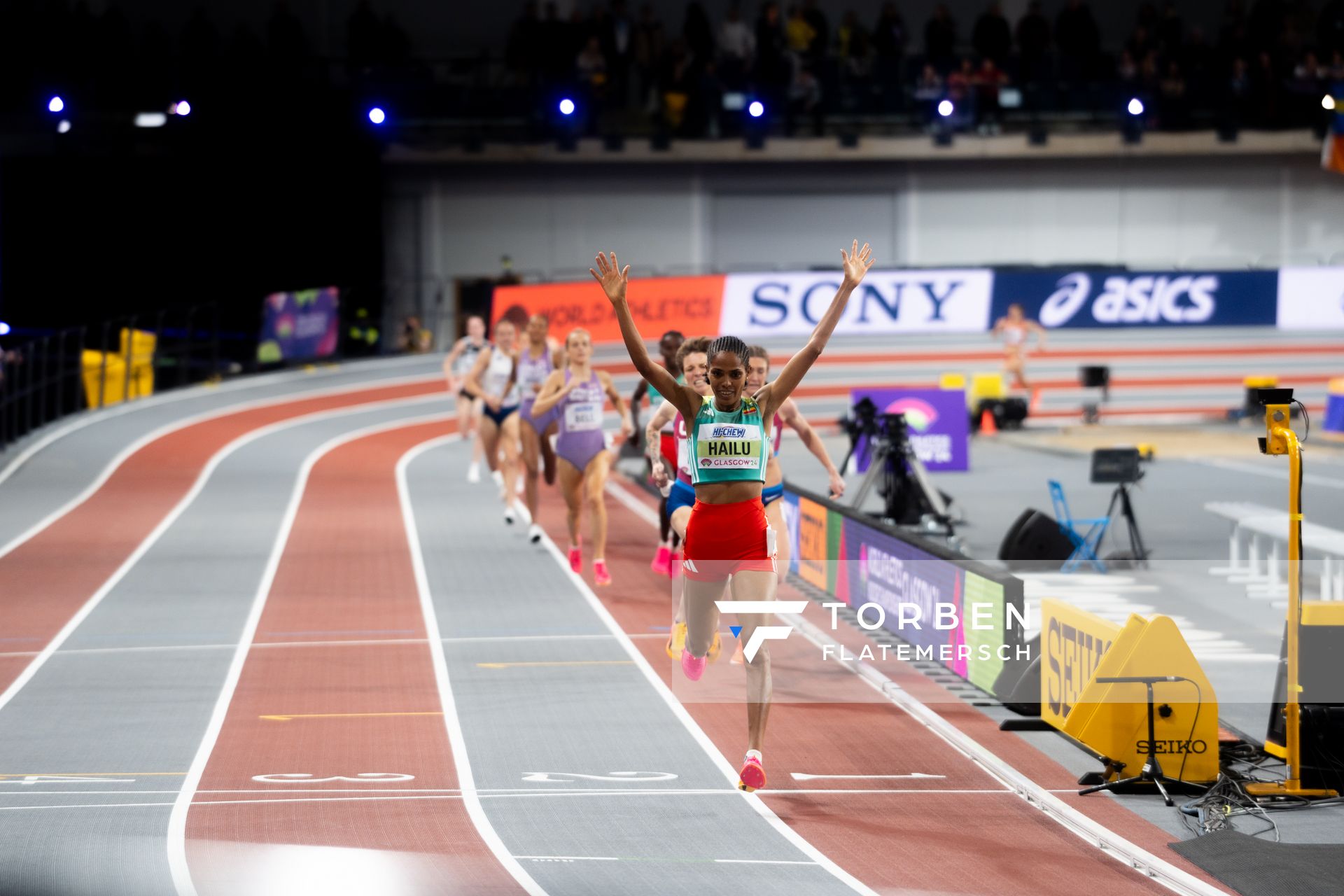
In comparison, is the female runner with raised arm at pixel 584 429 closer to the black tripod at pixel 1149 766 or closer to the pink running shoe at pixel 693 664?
the pink running shoe at pixel 693 664

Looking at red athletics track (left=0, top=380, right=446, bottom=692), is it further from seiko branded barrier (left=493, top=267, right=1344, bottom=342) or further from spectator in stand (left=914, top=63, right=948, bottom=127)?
spectator in stand (left=914, top=63, right=948, bottom=127)

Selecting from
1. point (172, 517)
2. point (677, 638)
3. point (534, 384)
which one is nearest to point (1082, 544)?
point (534, 384)

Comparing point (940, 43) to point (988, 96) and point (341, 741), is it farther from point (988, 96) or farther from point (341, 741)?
point (341, 741)

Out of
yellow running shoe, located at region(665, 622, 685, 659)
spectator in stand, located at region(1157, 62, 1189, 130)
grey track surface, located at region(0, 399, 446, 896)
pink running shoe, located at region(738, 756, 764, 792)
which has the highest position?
spectator in stand, located at region(1157, 62, 1189, 130)

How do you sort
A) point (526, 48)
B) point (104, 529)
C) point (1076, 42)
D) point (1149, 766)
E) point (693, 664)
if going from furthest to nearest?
point (1076, 42)
point (526, 48)
point (104, 529)
point (693, 664)
point (1149, 766)

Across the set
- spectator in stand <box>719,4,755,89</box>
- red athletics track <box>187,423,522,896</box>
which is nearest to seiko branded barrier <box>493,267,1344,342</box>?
spectator in stand <box>719,4,755,89</box>

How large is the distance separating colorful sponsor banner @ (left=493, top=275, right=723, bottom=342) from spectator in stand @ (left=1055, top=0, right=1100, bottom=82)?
31.4ft

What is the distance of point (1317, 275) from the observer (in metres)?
30.5

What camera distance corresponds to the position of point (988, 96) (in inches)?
1331

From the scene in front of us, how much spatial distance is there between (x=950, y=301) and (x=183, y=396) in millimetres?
13640

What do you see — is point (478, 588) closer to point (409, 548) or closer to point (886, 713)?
point (409, 548)

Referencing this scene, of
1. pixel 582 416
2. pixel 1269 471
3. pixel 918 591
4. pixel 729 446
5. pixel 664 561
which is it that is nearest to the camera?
pixel 729 446

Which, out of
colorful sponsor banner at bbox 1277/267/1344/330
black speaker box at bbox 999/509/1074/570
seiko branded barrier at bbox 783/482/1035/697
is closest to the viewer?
seiko branded barrier at bbox 783/482/1035/697

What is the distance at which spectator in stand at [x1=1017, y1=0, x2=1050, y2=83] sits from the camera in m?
33.7
